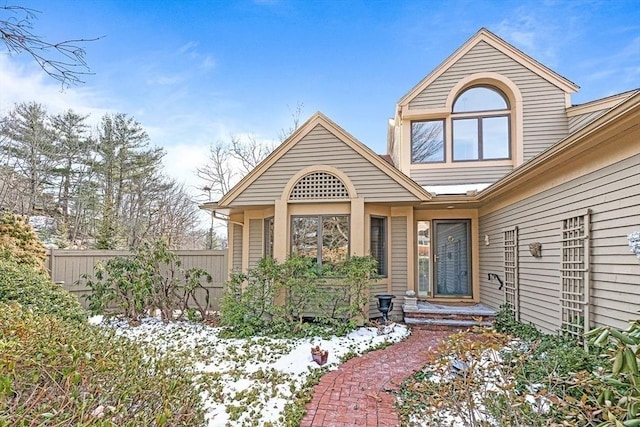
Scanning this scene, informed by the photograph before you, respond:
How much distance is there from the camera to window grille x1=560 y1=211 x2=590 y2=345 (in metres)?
4.89

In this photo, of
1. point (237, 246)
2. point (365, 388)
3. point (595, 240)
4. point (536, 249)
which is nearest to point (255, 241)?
point (237, 246)

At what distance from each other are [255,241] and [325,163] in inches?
110

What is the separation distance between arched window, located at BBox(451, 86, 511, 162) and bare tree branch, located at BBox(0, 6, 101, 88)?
911cm

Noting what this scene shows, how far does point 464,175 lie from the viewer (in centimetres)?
994

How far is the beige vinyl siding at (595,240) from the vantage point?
4113mm

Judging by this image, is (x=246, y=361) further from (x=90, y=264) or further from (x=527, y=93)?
(x=527, y=93)

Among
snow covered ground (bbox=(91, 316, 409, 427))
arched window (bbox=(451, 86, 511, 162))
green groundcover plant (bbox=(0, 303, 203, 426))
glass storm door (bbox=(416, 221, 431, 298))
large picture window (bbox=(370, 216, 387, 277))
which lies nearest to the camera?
green groundcover plant (bbox=(0, 303, 203, 426))

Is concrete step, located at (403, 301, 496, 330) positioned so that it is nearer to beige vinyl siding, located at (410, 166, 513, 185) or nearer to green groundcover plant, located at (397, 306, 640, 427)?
green groundcover plant, located at (397, 306, 640, 427)

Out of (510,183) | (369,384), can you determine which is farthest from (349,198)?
(369,384)

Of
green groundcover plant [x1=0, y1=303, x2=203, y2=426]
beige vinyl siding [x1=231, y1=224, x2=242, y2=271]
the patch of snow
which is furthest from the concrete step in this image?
the patch of snow

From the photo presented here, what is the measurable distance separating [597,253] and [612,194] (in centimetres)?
80

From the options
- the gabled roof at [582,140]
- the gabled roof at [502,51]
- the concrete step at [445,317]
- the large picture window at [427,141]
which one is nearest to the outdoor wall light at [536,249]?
the gabled roof at [582,140]

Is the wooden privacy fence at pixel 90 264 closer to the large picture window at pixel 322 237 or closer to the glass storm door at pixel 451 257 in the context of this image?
the large picture window at pixel 322 237

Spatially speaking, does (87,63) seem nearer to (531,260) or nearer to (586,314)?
(586,314)
